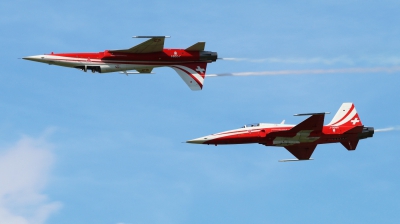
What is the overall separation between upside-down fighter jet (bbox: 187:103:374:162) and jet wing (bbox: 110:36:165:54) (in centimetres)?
735

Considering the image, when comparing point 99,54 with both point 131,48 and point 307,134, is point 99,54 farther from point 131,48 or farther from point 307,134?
point 307,134

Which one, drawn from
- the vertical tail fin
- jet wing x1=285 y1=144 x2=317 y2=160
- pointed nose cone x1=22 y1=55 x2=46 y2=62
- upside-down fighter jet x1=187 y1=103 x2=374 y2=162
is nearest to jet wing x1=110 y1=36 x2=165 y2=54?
pointed nose cone x1=22 y1=55 x2=46 y2=62

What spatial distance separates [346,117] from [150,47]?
16.2 m

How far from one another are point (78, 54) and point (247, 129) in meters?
13.6

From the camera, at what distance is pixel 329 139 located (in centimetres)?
9194

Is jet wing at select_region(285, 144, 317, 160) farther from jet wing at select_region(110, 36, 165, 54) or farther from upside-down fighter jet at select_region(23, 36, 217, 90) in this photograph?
jet wing at select_region(110, 36, 165, 54)

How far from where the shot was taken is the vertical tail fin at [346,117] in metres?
93.1

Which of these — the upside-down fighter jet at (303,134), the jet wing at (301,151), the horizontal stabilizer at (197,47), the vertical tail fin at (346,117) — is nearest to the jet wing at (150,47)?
the horizontal stabilizer at (197,47)

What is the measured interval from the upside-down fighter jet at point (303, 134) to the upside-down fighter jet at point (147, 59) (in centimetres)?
464

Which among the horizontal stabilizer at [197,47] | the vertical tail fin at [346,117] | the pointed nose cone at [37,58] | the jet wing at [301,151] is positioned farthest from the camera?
the jet wing at [301,151]

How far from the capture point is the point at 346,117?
9381 centimetres

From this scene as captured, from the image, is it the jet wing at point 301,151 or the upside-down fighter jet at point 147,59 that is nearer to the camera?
the upside-down fighter jet at point 147,59

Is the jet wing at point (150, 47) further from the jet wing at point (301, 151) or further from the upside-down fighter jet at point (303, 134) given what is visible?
the jet wing at point (301, 151)

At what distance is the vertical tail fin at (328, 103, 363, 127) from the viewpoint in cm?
9306
